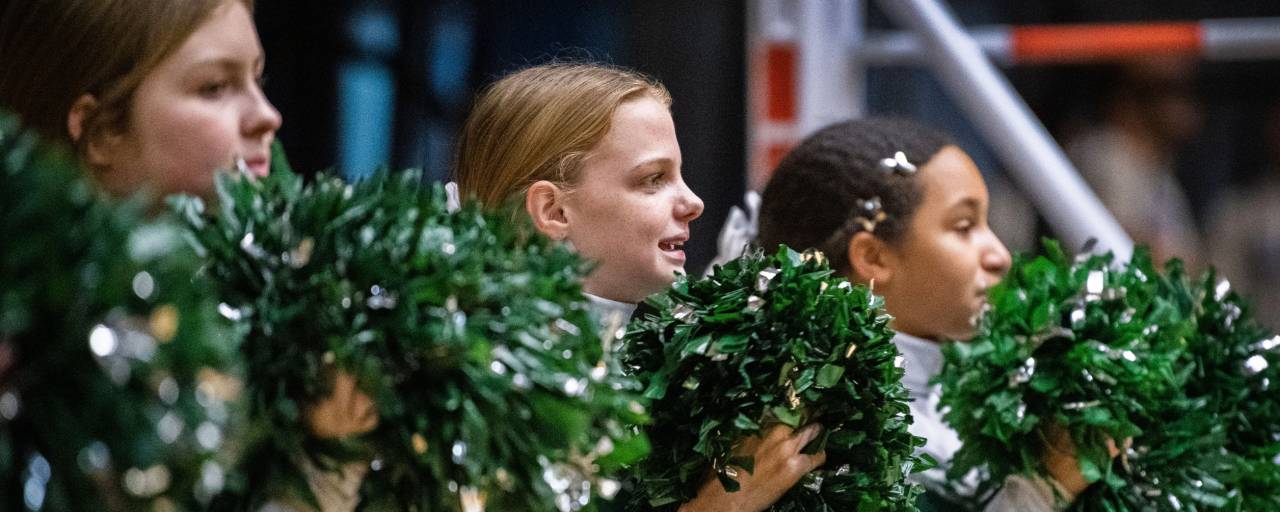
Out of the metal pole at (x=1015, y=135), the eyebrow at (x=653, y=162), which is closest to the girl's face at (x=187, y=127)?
the eyebrow at (x=653, y=162)

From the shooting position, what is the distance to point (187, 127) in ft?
5.03

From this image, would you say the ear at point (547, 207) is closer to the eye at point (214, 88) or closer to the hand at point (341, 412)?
the eye at point (214, 88)

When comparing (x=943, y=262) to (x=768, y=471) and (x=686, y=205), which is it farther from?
(x=768, y=471)

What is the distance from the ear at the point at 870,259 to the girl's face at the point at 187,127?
86cm

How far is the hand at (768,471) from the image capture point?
1613 mm

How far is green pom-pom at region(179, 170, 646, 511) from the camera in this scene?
48.8 inches

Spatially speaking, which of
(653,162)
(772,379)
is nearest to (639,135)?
(653,162)

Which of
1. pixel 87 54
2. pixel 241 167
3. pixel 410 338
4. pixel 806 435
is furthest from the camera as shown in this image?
pixel 806 435

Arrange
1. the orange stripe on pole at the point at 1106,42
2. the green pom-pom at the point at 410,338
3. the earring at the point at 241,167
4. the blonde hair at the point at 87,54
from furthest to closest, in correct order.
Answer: the orange stripe on pole at the point at 1106,42
the blonde hair at the point at 87,54
the earring at the point at 241,167
the green pom-pom at the point at 410,338

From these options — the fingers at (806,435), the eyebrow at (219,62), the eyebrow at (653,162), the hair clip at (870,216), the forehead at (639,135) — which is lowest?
the fingers at (806,435)

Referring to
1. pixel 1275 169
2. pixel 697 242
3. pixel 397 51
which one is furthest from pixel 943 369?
pixel 1275 169

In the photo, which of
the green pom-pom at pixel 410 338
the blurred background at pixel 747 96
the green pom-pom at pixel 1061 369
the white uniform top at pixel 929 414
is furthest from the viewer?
the blurred background at pixel 747 96

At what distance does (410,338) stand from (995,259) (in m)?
1.13

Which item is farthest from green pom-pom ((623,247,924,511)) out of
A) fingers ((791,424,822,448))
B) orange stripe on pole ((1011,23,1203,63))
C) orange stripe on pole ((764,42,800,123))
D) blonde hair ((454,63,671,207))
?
orange stripe on pole ((1011,23,1203,63))
